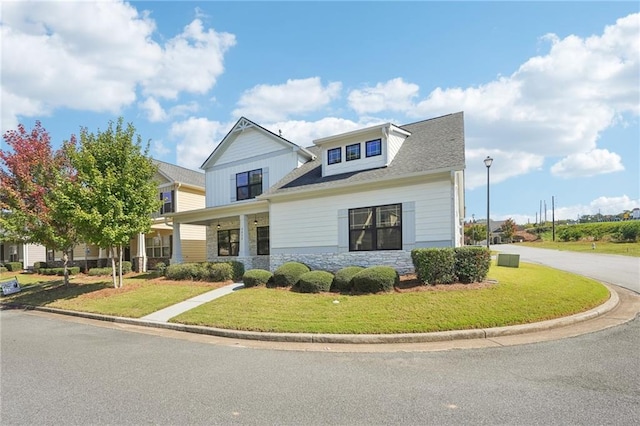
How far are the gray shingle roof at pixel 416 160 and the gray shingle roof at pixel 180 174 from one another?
1137 cm

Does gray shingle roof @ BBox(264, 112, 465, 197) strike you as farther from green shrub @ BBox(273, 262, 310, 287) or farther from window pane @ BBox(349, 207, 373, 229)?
green shrub @ BBox(273, 262, 310, 287)

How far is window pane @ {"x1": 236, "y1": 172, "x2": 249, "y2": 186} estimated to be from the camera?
2064 cm

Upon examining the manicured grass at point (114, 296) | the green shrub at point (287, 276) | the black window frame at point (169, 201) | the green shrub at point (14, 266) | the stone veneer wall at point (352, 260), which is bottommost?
the green shrub at point (14, 266)

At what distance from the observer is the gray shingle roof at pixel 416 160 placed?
13453mm

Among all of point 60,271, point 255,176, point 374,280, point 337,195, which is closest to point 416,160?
point 337,195

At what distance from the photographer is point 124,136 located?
15984 mm

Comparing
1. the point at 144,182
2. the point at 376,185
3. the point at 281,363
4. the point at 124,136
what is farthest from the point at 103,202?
the point at 281,363

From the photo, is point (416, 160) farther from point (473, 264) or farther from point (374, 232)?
point (473, 264)

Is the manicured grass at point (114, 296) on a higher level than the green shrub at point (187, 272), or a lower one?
lower

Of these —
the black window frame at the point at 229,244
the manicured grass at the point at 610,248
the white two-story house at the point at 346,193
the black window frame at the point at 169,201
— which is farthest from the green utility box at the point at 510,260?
the black window frame at the point at 169,201

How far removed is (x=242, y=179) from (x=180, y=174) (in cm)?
947

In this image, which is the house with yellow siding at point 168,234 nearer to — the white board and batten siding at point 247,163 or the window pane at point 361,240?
the white board and batten siding at point 247,163

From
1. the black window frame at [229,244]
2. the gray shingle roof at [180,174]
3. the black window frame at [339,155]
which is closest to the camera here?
the black window frame at [339,155]

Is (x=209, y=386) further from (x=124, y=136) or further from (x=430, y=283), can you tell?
(x=124, y=136)
